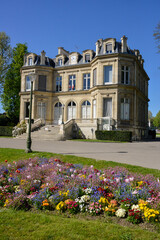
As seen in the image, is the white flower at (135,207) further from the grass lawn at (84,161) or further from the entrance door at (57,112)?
the entrance door at (57,112)

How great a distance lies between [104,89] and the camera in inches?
975

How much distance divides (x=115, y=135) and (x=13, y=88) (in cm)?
2262

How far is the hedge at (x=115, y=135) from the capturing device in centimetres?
2053

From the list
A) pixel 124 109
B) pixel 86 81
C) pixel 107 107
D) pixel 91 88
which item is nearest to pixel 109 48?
pixel 91 88

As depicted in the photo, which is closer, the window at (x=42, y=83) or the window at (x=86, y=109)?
the window at (x=86, y=109)

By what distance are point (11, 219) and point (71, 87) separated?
27.2 meters

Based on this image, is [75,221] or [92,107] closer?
[75,221]

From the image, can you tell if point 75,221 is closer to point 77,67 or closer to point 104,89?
point 104,89

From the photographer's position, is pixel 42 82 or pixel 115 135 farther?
pixel 42 82

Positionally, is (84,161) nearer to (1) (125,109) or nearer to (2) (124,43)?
(1) (125,109)

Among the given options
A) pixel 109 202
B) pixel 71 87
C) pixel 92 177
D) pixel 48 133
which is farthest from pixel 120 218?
pixel 71 87

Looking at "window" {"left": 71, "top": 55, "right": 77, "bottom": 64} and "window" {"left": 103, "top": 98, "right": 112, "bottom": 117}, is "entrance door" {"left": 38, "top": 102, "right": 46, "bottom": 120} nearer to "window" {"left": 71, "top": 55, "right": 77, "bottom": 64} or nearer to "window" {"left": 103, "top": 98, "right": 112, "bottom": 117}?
"window" {"left": 71, "top": 55, "right": 77, "bottom": 64}

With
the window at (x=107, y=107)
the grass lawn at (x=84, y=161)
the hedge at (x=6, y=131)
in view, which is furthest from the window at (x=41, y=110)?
the grass lawn at (x=84, y=161)

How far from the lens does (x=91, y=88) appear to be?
87.6 feet
